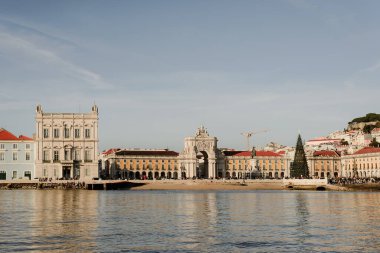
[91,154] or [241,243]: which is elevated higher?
[91,154]

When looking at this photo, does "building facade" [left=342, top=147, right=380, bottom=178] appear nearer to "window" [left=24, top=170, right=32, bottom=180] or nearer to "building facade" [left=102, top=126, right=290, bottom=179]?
"building facade" [left=102, top=126, right=290, bottom=179]

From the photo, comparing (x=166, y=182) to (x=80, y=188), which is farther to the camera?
(x=166, y=182)

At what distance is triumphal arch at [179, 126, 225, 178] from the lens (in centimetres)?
18312

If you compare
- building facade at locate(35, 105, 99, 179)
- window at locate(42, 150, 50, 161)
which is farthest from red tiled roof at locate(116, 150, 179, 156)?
window at locate(42, 150, 50, 161)

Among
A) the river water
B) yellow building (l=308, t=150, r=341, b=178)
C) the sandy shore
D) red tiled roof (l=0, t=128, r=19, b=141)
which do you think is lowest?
the river water

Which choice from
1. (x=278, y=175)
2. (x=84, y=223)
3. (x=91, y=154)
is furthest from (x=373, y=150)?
(x=84, y=223)

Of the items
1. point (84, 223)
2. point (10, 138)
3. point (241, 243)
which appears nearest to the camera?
point (241, 243)

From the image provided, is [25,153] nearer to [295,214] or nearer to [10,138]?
[10,138]

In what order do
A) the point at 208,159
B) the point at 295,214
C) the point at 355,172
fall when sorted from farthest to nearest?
the point at 208,159, the point at 355,172, the point at 295,214

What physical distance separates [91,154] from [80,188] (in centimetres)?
1616

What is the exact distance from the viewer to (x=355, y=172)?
169 metres

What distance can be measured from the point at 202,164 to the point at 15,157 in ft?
257

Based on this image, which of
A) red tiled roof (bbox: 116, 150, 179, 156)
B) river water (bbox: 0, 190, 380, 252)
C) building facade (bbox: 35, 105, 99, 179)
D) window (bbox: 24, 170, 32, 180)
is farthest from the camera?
red tiled roof (bbox: 116, 150, 179, 156)

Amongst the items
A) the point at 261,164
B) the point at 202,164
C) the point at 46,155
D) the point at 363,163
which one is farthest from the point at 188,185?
the point at 202,164
